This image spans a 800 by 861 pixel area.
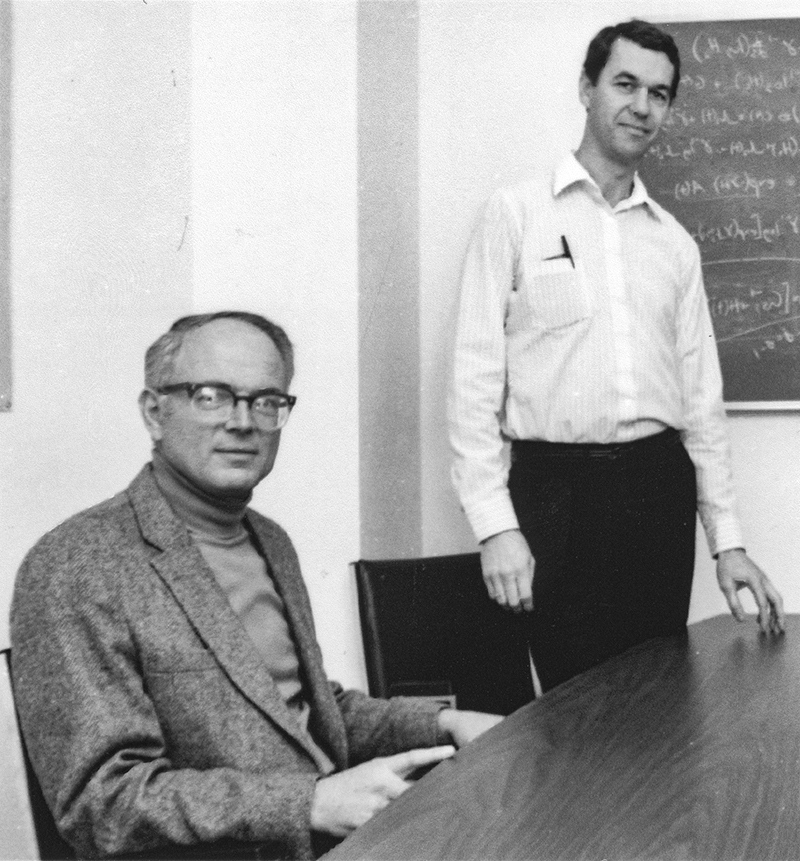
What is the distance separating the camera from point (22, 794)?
1073 millimetres

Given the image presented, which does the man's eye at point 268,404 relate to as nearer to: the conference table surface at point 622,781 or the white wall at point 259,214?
the conference table surface at point 622,781

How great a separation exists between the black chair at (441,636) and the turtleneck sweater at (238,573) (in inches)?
12.5

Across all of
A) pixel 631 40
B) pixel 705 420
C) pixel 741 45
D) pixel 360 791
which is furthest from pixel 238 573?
pixel 741 45

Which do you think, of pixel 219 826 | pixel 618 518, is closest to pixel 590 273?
pixel 618 518

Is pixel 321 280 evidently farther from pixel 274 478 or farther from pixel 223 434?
pixel 223 434

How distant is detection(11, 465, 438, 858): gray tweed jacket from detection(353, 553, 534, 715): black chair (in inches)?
13.6

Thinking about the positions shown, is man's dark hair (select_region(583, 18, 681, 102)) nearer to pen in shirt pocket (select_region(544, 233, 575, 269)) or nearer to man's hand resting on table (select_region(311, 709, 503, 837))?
pen in shirt pocket (select_region(544, 233, 575, 269))

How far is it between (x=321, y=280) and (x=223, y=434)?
102cm

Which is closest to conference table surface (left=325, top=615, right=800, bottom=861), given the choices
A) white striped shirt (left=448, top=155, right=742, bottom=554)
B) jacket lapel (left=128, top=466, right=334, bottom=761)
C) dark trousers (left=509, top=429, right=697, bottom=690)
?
jacket lapel (left=128, top=466, right=334, bottom=761)

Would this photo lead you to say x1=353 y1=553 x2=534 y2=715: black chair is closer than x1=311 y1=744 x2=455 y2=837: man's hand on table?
No

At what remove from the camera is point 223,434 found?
1413 mm

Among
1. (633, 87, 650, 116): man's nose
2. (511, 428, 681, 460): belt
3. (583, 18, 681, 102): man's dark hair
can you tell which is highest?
(583, 18, 681, 102): man's dark hair

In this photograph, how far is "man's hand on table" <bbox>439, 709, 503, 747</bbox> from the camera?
143 cm

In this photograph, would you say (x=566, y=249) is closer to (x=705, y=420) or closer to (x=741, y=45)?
(x=705, y=420)
